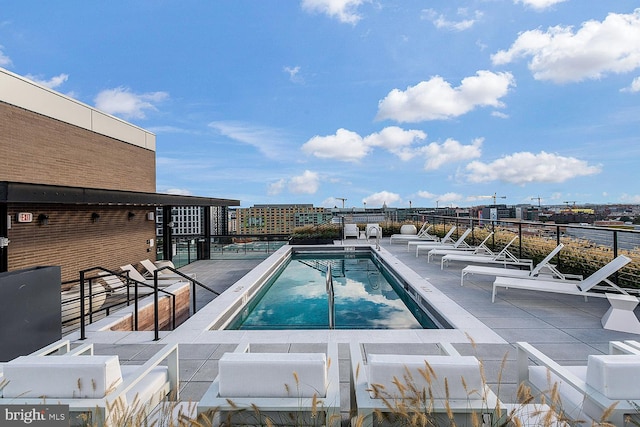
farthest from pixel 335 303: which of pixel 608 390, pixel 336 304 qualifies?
pixel 608 390

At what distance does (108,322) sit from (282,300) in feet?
10.8

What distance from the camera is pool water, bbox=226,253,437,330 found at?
19.4ft

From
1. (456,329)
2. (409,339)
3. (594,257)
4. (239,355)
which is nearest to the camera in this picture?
(239,355)

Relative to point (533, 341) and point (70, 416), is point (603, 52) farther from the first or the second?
point (70, 416)

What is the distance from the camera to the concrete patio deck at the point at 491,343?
134 inches

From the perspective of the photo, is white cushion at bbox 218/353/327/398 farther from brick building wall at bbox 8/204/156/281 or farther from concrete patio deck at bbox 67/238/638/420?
brick building wall at bbox 8/204/156/281

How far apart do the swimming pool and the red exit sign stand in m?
4.53

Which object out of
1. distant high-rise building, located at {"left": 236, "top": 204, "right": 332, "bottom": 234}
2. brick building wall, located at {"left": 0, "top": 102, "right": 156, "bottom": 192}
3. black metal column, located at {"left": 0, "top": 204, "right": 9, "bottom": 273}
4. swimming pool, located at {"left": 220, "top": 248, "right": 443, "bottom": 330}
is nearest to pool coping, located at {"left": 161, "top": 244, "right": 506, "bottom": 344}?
swimming pool, located at {"left": 220, "top": 248, "right": 443, "bottom": 330}

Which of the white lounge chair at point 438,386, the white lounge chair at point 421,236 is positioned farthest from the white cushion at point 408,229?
the white lounge chair at point 438,386

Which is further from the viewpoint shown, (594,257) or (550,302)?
(594,257)

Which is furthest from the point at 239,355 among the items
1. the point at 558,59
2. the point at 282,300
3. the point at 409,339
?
the point at 558,59

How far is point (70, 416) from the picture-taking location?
1.96 m

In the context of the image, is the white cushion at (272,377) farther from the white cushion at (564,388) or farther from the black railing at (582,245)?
the black railing at (582,245)

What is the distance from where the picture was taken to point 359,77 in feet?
58.7
